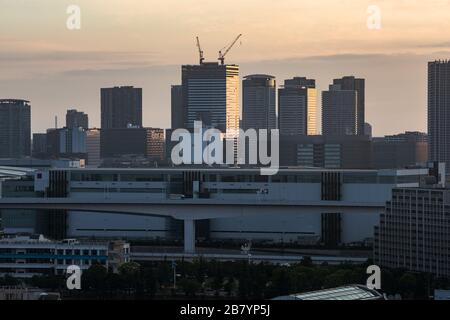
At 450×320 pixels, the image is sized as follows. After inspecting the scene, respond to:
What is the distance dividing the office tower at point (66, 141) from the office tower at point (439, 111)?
Result: 41.4 feet

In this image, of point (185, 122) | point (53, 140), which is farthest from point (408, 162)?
point (53, 140)

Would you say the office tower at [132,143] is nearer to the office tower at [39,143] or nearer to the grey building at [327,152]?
the office tower at [39,143]

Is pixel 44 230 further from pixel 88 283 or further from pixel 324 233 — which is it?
pixel 88 283

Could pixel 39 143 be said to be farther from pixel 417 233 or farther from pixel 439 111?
pixel 417 233

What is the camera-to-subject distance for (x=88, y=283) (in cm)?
1095

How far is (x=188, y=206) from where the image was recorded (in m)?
16.0

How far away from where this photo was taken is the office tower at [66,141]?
43969 mm

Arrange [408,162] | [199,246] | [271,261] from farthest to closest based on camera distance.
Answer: [408,162] < [199,246] < [271,261]

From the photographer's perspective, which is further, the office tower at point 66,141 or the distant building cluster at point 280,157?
the office tower at point 66,141

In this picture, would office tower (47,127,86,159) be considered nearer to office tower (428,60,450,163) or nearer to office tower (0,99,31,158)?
office tower (0,99,31,158)

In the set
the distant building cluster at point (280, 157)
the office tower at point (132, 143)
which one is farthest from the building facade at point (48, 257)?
the office tower at point (132, 143)

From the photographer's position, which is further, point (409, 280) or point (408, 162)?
point (408, 162)

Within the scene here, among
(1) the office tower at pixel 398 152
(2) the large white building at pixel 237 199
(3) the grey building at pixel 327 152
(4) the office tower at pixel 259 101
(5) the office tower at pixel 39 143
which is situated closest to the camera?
(2) the large white building at pixel 237 199

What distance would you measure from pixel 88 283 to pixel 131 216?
233 inches
